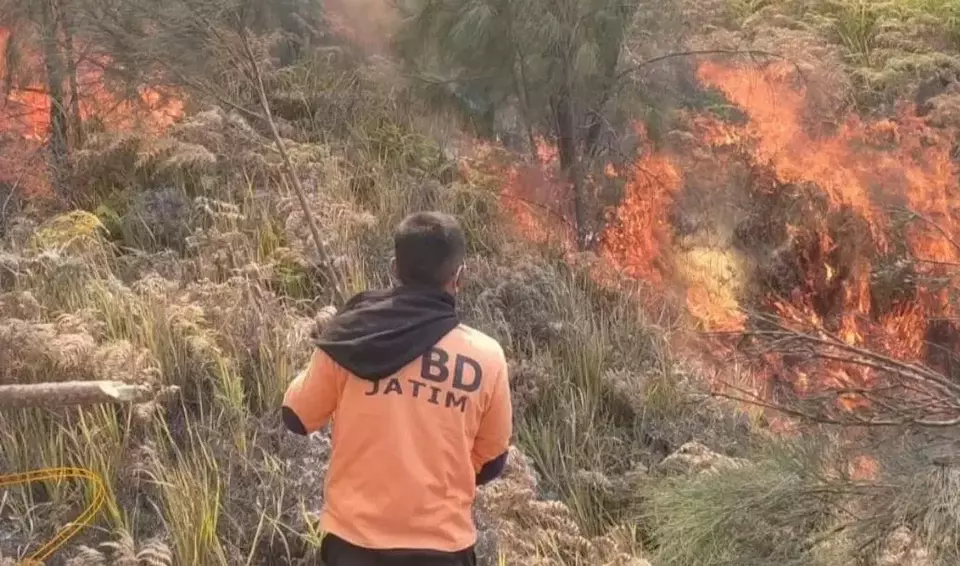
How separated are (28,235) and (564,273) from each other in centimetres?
341

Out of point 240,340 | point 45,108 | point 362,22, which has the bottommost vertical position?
point 240,340

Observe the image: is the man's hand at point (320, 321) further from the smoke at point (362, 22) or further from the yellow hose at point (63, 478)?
the smoke at point (362, 22)

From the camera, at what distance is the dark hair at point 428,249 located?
9.58 ft

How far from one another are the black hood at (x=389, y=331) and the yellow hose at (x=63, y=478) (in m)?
1.77

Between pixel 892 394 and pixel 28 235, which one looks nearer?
pixel 892 394

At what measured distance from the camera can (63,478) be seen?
174 inches

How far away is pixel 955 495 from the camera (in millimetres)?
2646

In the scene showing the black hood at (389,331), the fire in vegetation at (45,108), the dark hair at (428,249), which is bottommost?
the black hood at (389,331)

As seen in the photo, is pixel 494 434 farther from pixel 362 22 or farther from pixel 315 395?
pixel 362 22

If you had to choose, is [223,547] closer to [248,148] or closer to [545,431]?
[545,431]

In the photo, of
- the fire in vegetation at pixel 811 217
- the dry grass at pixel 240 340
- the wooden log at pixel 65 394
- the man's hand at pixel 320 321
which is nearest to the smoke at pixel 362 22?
the dry grass at pixel 240 340

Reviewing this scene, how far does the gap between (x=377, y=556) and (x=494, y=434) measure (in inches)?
18.8

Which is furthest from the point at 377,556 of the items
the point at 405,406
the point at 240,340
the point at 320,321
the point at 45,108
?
the point at 45,108

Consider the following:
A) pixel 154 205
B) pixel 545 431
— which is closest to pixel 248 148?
pixel 154 205
